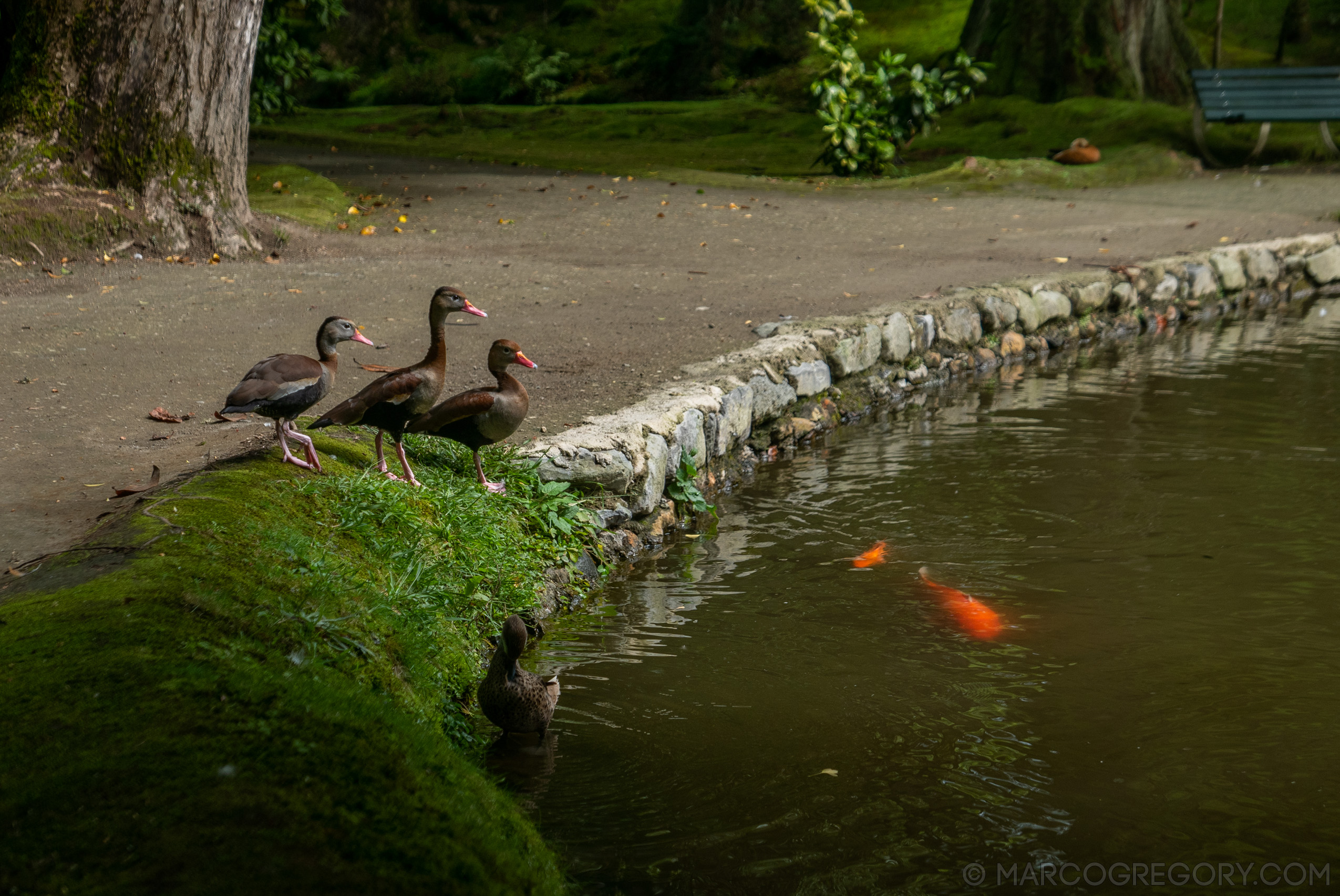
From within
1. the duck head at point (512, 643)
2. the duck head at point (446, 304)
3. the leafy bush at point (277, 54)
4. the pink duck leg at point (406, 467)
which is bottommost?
the duck head at point (512, 643)

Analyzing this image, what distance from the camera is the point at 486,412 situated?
4520 millimetres

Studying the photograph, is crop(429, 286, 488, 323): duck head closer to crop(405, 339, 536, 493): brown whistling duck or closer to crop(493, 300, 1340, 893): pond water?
crop(405, 339, 536, 493): brown whistling duck

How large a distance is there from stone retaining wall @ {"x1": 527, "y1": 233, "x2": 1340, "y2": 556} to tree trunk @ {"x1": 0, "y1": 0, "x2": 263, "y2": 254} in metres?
4.95

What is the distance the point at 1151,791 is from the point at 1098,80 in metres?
16.6

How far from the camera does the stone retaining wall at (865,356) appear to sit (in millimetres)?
5469

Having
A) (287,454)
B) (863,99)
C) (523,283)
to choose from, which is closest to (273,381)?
(287,454)

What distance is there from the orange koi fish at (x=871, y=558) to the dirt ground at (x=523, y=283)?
149cm

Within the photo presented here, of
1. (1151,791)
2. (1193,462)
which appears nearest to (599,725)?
(1151,791)

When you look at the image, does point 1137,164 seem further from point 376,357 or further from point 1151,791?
point 1151,791

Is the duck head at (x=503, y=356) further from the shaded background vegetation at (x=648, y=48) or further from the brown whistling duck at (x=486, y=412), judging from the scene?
the shaded background vegetation at (x=648, y=48)

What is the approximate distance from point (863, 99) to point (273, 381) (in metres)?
12.9

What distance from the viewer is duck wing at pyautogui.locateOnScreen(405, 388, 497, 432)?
14.7ft

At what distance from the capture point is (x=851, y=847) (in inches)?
124

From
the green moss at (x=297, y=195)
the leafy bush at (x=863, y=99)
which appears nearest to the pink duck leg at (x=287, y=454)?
the green moss at (x=297, y=195)
